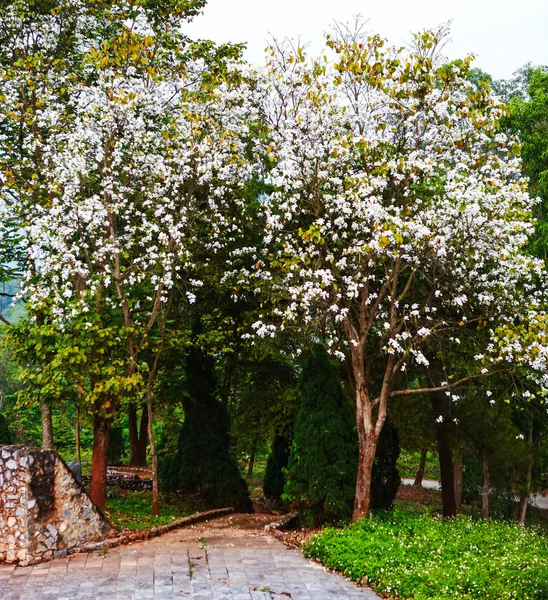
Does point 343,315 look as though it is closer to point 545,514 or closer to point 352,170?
point 352,170

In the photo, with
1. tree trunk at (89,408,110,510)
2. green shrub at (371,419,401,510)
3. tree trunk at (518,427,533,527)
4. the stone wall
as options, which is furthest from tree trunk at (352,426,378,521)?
tree trunk at (518,427,533,527)

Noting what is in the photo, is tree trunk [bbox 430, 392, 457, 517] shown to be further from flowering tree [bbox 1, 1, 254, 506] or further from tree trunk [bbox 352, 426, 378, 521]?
flowering tree [bbox 1, 1, 254, 506]

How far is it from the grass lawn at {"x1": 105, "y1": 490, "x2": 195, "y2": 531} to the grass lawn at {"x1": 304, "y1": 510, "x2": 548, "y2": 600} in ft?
13.8

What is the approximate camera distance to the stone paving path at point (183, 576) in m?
9.68

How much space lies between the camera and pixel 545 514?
27625 millimetres

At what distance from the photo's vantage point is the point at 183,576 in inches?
410

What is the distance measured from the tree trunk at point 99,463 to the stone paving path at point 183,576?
2998mm

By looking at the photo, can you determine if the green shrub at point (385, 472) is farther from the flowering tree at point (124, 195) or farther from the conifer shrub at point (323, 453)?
the flowering tree at point (124, 195)

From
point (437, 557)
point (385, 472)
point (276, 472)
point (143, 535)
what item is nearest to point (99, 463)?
point (143, 535)

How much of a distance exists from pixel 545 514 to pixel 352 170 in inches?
787

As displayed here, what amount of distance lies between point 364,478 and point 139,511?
605cm

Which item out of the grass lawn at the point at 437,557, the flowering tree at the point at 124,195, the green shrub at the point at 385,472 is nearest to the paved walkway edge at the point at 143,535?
the flowering tree at the point at 124,195

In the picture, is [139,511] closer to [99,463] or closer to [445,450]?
[99,463]

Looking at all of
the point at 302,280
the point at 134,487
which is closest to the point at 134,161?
the point at 302,280
